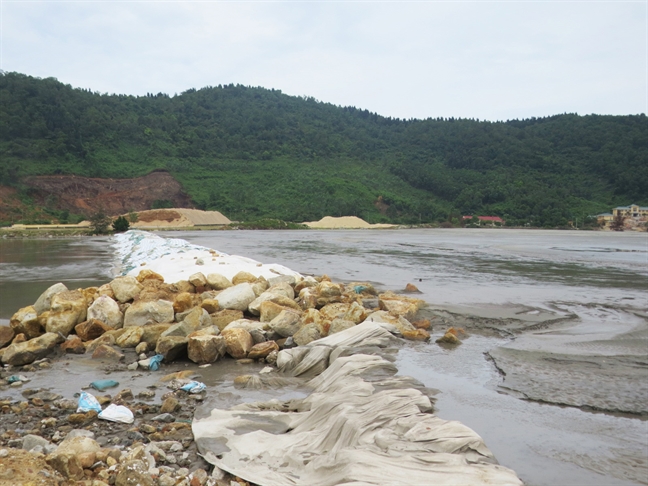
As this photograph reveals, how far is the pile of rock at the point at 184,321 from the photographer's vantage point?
6.07 m

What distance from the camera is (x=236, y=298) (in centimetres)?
768

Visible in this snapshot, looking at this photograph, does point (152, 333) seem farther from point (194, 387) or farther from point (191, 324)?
point (194, 387)

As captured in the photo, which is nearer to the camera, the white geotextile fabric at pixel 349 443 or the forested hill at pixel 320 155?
the white geotextile fabric at pixel 349 443

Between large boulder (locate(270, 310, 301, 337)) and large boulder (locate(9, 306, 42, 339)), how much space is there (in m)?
3.05

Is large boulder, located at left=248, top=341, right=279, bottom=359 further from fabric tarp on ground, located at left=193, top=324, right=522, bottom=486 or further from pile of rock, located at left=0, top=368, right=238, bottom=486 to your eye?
fabric tarp on ground, located at left=193, top=324, right=522, bottom=486

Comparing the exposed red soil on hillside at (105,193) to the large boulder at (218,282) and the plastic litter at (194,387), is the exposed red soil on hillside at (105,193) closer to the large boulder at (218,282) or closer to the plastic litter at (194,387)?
the large boulder at (218,282)

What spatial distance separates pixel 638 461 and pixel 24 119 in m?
95.8

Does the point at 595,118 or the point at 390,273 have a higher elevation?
the point at 595,118

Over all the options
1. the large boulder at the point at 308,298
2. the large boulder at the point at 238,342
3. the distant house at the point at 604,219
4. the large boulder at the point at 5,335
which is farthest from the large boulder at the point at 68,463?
the distant house at the point at 604,219

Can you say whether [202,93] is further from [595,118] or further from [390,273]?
[390,273]

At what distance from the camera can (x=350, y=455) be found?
320cm

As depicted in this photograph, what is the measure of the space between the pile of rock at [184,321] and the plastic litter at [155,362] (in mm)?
47

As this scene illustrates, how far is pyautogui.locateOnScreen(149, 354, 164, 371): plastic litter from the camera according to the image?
18.7ft

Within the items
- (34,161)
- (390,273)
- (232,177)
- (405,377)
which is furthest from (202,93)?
(405,377)
